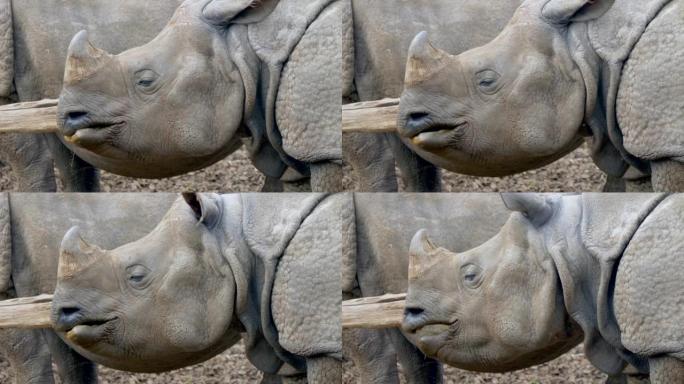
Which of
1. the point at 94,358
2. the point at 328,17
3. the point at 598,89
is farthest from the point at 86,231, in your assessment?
the point at 598,89

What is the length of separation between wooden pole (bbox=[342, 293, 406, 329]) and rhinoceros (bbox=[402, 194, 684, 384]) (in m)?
0.04

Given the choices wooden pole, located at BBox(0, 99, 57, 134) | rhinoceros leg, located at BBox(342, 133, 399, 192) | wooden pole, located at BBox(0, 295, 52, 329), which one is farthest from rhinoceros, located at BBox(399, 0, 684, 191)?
wooden pole, located at BBox(0, 295, 52, 329)

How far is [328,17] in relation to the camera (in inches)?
244

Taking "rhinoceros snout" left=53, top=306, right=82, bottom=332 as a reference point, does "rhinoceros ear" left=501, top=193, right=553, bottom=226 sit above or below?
above

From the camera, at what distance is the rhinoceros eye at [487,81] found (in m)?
6.23

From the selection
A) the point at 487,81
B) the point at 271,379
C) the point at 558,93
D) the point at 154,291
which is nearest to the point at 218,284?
the point at 154,291

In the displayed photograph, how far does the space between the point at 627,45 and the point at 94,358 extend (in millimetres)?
1398

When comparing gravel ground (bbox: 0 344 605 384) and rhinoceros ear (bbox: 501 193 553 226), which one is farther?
gravel ground (bbox: 0 344 605 384)

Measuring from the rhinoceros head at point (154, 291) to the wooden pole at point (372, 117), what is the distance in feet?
1.19

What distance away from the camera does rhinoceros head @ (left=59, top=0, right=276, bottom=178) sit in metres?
6.22

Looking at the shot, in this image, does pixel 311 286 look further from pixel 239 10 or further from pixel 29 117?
pixel 29 117

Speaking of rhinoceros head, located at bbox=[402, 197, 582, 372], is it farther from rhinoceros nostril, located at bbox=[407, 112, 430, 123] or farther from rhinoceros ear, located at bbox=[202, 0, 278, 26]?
rhinoceros ear, located at bbox=[202, 0, 278, 26]

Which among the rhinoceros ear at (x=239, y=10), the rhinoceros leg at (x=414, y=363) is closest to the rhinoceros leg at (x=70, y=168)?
the rhinoceros ear at (x=239, y=10)

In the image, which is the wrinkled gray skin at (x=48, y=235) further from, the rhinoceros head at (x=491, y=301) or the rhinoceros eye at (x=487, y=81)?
the rhinoceros eye at (x=487, y=81)
